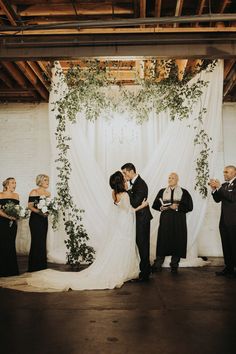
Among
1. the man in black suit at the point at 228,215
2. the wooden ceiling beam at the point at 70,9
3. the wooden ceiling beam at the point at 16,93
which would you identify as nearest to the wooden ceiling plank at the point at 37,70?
the wooden ceiling beam at the point at 16,93

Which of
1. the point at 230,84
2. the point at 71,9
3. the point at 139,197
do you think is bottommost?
the point at 139,197

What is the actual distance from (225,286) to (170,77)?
3.31 m

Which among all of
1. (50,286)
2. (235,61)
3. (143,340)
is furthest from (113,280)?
(235,61)

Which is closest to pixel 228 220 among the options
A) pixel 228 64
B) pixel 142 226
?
pixel 142 226

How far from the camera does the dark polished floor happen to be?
2.62 metres

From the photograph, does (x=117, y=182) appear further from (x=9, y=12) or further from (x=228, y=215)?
(x=9, y=12)

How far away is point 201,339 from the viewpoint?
2.73 m

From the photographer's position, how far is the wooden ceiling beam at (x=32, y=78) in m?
6.16

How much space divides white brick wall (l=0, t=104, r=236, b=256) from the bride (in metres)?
3.22

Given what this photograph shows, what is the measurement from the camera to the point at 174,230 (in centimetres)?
563

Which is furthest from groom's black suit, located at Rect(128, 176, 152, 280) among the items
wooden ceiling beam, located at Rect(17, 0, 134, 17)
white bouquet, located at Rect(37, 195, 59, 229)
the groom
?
wooden ceiling beam, located at Rect(17, 0, 134, 17)

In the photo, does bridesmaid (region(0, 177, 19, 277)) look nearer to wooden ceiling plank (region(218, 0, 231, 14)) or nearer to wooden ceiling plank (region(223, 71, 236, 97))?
wooden ceiling plank (region(218, 0, 231, 14))

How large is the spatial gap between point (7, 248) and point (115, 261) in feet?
5.63

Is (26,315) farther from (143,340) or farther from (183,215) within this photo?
(183,215)
